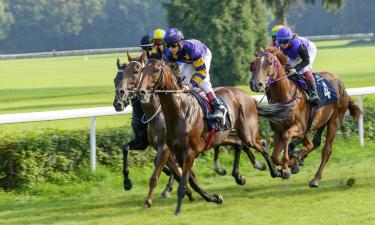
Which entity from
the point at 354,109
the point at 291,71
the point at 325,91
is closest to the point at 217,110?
the point at 291,71

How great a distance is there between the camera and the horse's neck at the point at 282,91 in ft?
25.8

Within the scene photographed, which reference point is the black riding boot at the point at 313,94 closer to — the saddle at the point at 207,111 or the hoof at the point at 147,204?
the saddle at the point at 207,111

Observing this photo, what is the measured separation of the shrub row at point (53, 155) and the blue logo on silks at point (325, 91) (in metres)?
1.99

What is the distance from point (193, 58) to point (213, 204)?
1.33 meters

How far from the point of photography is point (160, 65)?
21.5ft

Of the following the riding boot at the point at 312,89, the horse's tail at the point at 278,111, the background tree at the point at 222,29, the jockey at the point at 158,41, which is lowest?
the background tree at the point at 222,29

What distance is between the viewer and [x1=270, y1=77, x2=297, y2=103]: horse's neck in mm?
7855

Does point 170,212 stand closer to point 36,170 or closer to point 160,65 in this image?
point 160,65

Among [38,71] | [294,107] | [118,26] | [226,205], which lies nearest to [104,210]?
[226,205]

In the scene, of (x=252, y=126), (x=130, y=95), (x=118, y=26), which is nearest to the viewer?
(x=130, y=95)

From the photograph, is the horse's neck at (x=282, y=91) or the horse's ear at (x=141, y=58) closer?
the horse's ear at (x=141, y=58)

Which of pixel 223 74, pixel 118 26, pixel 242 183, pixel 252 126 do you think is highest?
pixel 252 126

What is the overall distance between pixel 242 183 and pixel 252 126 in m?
0.60

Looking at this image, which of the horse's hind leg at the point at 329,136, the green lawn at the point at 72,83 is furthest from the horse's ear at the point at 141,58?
the green lawn at the point at 72,83
